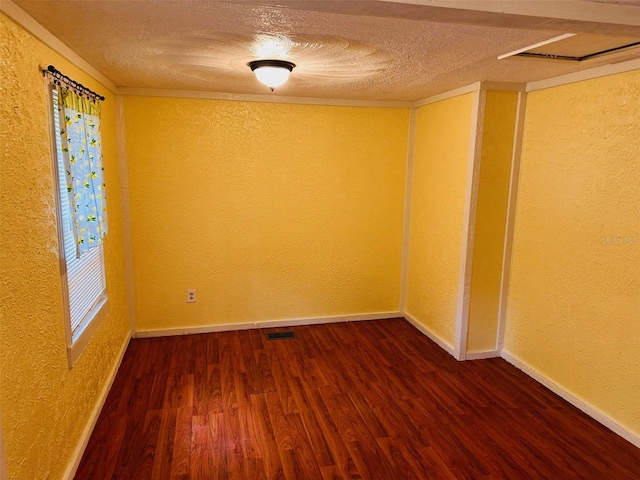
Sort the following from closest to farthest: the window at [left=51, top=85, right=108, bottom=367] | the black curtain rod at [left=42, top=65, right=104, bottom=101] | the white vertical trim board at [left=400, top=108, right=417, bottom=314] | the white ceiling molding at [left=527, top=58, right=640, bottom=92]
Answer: the black curtain rod at [left=42, top=65, right=104, bottom=101], the window at [left=51, top=85, right=108, bottom=367], the white ceiling molding at [left=527, top=58, right=640, bottom=92], the white vertical trim board at [left=400, top=108, right=417, bottom=314]

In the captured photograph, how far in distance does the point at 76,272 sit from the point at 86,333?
35 cm

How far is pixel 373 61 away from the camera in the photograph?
2371 millimetres

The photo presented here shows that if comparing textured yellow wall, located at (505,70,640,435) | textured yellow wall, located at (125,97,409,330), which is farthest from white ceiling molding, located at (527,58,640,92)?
textured yellow wall, located at (125,97,409,330)

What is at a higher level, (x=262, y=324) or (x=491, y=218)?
(x=491, y=218)

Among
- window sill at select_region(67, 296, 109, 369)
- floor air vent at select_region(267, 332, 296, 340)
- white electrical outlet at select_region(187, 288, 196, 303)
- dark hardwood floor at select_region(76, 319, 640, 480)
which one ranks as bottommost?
dark hardwood floor at select_region(76, 319, 640, 480)

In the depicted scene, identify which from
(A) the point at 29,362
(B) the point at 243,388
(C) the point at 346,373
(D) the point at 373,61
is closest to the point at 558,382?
(C) the point at 346,373

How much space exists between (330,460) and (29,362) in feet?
4.83

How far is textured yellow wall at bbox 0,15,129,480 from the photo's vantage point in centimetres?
145

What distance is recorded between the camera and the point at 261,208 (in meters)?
3.73

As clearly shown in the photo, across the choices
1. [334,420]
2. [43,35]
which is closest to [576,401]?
[334,420]

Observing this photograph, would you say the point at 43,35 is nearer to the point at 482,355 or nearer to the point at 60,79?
the point at 60,79

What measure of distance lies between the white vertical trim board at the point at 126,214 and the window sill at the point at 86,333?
745 millimetres

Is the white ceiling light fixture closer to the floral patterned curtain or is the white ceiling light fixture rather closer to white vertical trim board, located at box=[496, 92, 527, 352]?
the floral patterned curtain

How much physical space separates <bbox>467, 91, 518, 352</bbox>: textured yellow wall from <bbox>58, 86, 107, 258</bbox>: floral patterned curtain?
257 centimetres
